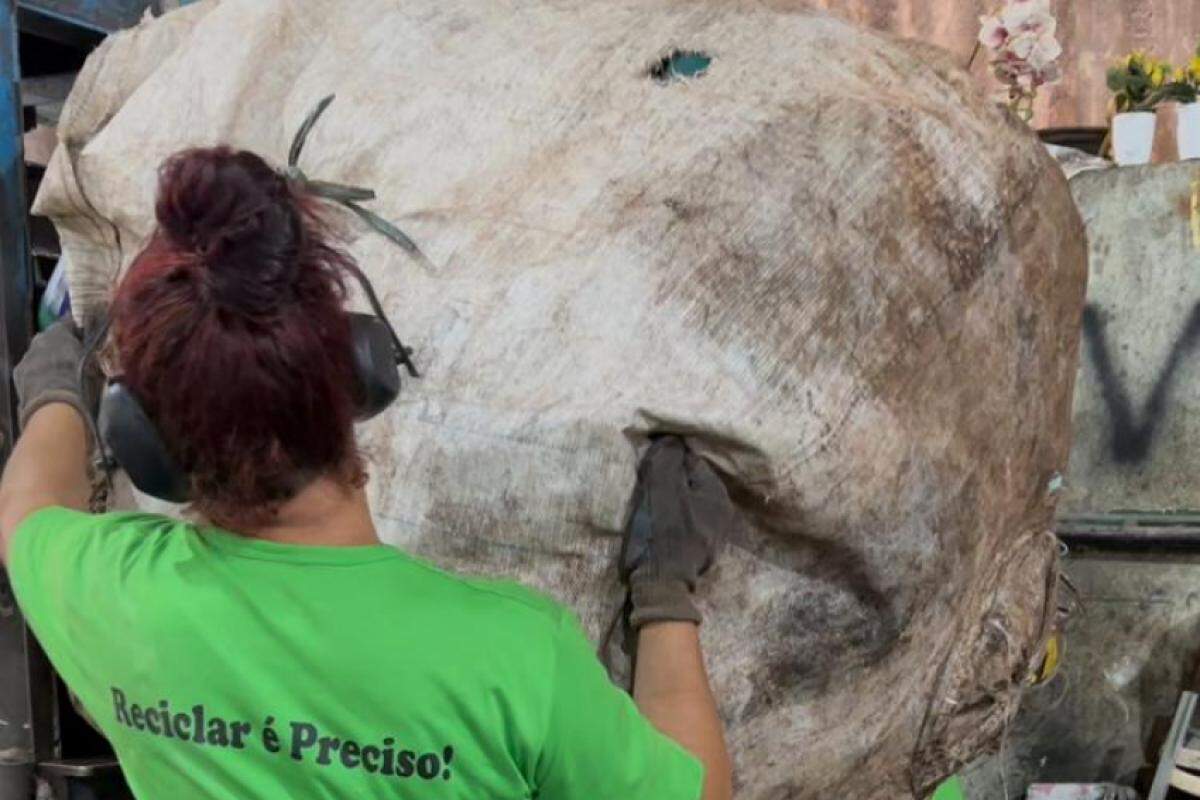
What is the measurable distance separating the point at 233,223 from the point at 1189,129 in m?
2.41

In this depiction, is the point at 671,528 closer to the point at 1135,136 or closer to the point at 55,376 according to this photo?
the point at 55,376

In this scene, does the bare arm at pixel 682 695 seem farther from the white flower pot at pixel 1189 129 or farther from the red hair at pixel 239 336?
the white flower pot at pixel 1189 129

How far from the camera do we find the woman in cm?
85

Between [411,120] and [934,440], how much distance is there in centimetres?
56

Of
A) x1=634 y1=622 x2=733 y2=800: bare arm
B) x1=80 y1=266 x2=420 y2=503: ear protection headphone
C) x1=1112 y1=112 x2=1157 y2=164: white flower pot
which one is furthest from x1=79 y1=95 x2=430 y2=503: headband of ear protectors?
x1=1112 y1=112 x2=1157 y2=164: white flower pot

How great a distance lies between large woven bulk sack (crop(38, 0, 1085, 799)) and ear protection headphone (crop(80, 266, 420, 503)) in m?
0.20

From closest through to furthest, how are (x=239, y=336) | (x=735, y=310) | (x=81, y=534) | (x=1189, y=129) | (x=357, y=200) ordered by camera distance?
(x=239, y=336) → (x=81, y=534) → (x=735, y=310) → (x=357, y=200) → (x=1189, y=129)

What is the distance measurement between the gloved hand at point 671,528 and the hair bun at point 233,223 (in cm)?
36

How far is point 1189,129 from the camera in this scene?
276 centimetres

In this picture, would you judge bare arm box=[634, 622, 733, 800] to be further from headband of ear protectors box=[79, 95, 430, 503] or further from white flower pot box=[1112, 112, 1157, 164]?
white flower pot box=[1112, 112, 1157, 164]

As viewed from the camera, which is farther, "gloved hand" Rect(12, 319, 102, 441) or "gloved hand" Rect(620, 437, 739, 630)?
"gloved hand" Rect(12, 319, 102, 441)

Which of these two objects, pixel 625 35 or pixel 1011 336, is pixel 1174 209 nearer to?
pixel 1011 336

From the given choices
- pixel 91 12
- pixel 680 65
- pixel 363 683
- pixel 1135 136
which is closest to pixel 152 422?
pixel 363 683

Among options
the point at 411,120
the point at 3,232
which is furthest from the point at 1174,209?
the point at 3,232
